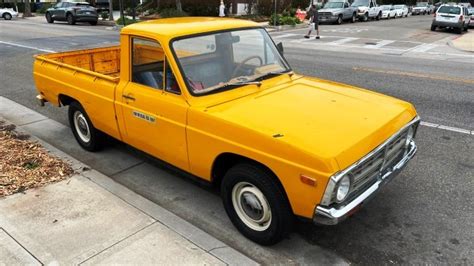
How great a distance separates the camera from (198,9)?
3353 centimetres

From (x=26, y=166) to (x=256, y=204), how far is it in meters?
3.10

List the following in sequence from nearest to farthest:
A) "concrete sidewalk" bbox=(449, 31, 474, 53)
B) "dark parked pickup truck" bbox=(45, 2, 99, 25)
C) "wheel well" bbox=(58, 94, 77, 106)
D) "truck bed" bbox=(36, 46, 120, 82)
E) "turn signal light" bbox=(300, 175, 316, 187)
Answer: "turn signal light" bbox=(300, 175, 316, 187), "wheel well" bbox=(58, 94, 77, 106), "truck bed" bbox=(36, 46, 120, 82), "concrete sidewalk" bbox=(449, 31, 474, 53), "dark parked pickup truck" bbox=(45, 2, 99, 25)

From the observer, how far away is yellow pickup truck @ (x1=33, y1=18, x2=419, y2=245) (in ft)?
10.3

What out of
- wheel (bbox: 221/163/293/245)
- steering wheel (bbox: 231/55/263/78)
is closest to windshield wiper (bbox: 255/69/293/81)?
steering wheel (bbox: 231/55/263/78)

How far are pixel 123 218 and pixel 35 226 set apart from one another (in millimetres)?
785

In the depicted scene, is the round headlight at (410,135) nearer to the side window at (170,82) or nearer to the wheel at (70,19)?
the side window at (170,82)

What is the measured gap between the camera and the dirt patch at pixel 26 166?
464 centimetres

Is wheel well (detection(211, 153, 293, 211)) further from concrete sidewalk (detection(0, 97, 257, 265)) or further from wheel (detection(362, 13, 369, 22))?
wheel (detection(362, 13, 369, 22))

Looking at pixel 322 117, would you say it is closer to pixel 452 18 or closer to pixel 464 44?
pixel 464 44

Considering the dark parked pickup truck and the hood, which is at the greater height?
the dark parked pickup truck

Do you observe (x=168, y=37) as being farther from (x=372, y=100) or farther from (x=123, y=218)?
(x=372, y=100)

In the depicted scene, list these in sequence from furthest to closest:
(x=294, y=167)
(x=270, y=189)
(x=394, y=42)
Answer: (x=394, y=42)
(x=270, y=189)
(x=294, y=167)

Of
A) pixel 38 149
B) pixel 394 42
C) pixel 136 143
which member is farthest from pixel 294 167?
pixel 394 42

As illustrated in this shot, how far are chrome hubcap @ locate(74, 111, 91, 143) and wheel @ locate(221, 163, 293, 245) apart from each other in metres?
2.70
